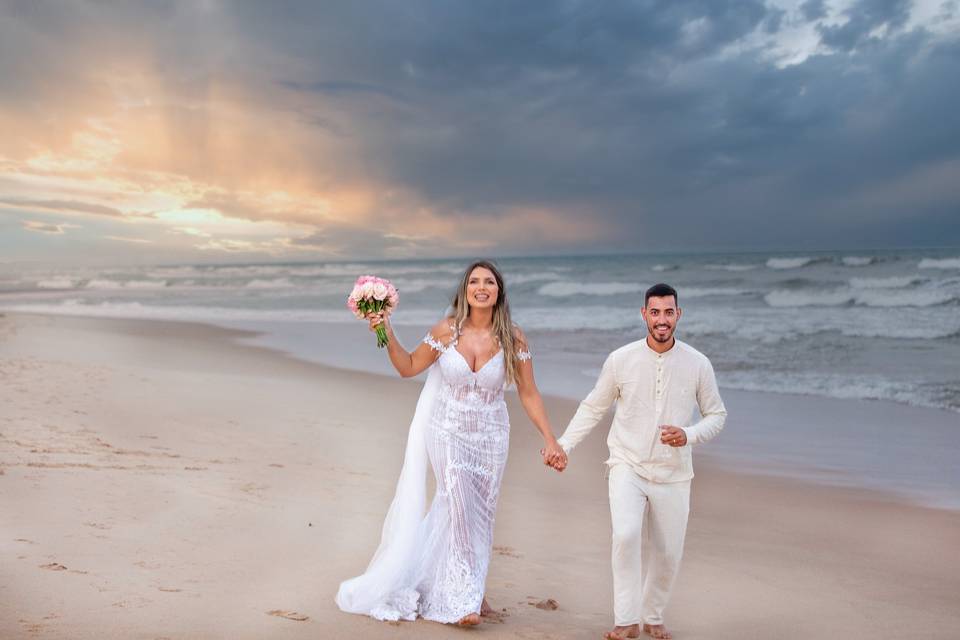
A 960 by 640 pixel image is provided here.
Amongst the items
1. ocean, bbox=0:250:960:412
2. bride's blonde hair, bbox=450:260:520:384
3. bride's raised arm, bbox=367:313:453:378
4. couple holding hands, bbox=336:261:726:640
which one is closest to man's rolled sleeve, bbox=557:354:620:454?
couple holding hands, bbox=336:261:726:640

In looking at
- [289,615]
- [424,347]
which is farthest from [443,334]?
[289,615]

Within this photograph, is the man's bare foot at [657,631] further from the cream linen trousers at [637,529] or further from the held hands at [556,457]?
the held hands at [556,457]

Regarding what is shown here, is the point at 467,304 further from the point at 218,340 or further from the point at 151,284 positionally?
the point at 151,284

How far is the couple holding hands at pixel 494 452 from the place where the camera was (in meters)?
4.09

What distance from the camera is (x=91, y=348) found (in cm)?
1697

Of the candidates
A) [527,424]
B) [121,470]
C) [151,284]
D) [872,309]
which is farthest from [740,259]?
[121,470]

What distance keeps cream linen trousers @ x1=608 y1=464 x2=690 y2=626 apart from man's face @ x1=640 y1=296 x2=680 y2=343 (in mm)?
705

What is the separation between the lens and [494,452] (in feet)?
14.5

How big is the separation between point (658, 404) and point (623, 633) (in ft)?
3.90

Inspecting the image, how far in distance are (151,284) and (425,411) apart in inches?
2081

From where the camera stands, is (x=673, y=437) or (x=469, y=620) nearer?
(x=673, y=437)

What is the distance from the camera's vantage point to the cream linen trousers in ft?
13.2

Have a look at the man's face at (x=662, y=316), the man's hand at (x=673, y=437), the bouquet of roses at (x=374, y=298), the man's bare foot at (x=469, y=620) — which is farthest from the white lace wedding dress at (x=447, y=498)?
the man's hand at (x=673, y=437)

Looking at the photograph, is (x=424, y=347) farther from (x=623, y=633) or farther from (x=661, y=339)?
(x=623, y=633)
